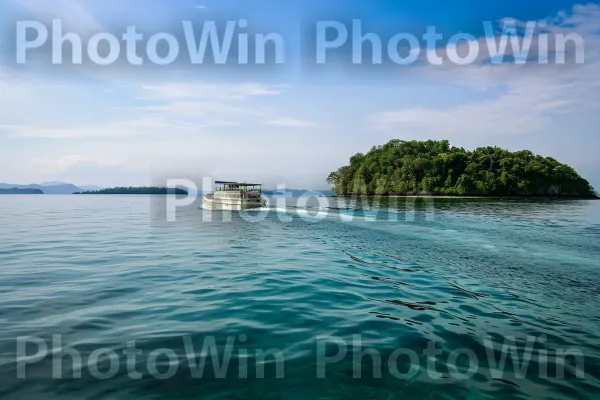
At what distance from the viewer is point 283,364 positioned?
24.1ft

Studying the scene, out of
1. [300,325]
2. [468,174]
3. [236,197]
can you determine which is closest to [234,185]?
[236,197]

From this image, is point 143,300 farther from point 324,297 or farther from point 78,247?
point 78,247

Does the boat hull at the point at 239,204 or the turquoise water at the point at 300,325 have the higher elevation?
the boat hull at the point at 239,204

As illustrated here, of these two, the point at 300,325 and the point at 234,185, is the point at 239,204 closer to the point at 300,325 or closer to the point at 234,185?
the point at 234,185

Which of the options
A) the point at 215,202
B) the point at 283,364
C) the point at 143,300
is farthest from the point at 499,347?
the point at 215,202

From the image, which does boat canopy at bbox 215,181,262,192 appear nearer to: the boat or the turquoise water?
the boat

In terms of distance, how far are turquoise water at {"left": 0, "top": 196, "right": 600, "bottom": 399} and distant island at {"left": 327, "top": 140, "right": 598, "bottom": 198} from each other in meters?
145

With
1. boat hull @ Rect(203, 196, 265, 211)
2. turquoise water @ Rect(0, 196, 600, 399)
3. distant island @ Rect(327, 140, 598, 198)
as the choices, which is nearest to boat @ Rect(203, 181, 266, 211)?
boat hull @ Rect(203, 196, 265, 211)

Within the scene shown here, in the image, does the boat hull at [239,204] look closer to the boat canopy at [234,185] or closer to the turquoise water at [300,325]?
the boat canopy at [234,185]

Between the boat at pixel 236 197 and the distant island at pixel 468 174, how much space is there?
106 meters

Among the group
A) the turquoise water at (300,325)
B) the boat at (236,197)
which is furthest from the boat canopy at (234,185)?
the turquoise water at (300,325)

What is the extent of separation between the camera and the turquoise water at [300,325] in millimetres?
6629

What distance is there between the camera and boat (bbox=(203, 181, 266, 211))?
228ft

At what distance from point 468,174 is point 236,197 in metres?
123
